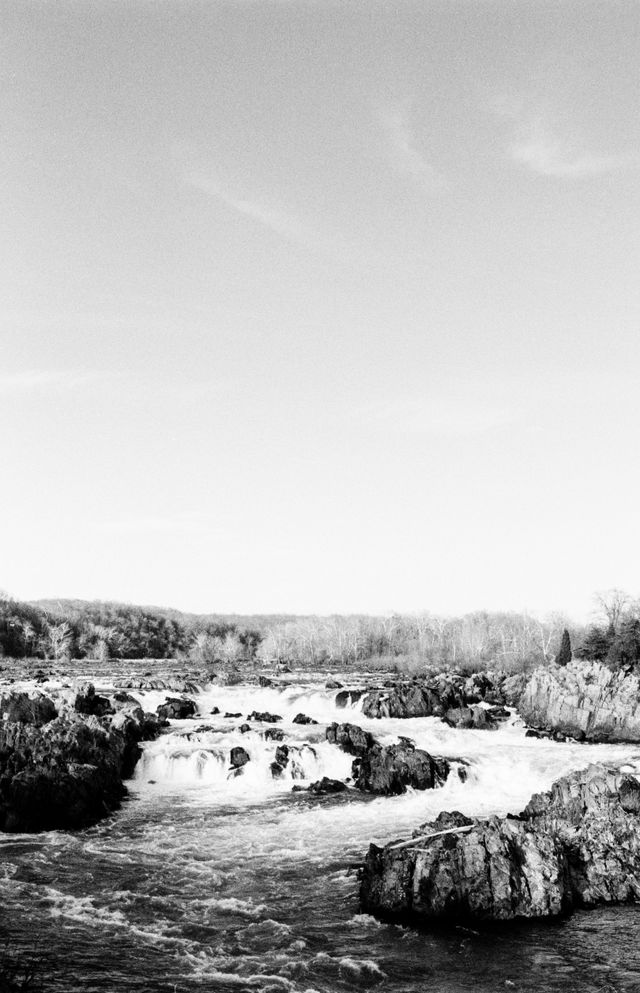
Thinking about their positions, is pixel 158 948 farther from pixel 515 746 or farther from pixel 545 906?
pixel 515 746

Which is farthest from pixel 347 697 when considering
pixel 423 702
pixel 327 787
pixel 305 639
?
pixel 305 639

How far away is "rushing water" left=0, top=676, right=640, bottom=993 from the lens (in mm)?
16609

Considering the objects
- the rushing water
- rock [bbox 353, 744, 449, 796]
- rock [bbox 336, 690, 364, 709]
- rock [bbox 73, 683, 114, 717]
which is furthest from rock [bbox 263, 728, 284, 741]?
rock [bbox 336, 690, 364, 709]

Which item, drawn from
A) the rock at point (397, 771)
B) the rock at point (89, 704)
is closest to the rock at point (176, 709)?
the rock at point (89, 704)

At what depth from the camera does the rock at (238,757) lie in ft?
130

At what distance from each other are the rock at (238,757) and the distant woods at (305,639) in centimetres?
5672

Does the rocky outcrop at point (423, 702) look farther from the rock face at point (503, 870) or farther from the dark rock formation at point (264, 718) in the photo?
the rock face at point (503, 870)

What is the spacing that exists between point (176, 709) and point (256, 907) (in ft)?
111

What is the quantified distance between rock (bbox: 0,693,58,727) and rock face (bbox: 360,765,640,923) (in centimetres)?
2421

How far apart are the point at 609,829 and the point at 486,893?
601 centimetres

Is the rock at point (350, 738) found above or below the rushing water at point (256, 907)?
above

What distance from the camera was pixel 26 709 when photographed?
130 ft

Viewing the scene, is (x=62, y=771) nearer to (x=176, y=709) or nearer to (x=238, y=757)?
(x=238, y=757)

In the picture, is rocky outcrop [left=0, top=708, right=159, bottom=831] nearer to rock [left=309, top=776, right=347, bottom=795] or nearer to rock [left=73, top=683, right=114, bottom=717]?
rock [left=73, top=683, right=114, bottom=717]
